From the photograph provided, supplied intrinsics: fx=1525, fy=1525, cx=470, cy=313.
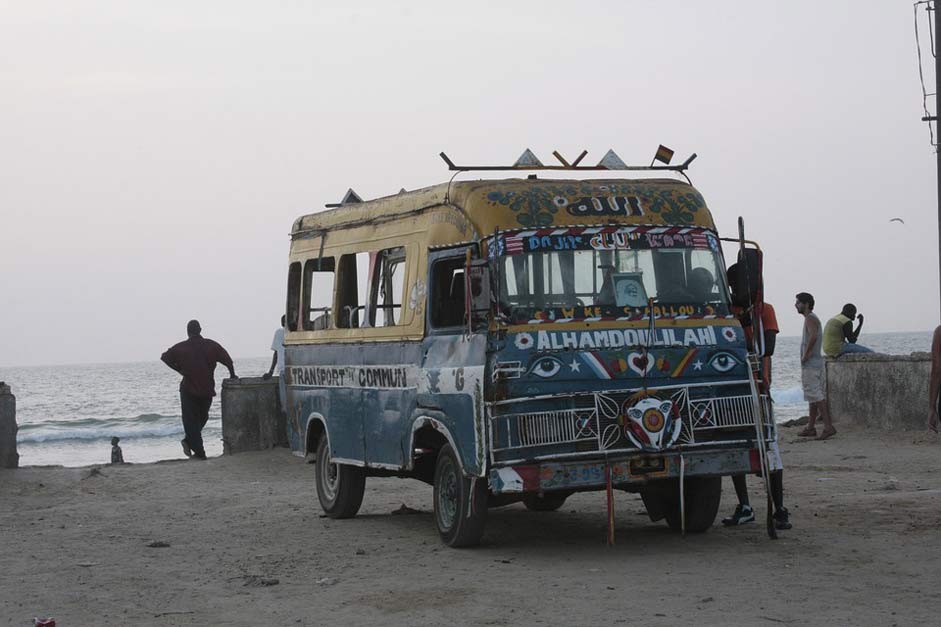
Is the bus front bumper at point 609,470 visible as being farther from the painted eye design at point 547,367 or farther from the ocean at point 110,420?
the ocean at point 110,420

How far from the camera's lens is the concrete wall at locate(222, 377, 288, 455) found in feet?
67.6

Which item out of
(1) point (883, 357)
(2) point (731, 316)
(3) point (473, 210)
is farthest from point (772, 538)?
(1) point (883, 357)

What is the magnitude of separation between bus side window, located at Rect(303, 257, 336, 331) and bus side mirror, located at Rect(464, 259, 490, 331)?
3416 mm

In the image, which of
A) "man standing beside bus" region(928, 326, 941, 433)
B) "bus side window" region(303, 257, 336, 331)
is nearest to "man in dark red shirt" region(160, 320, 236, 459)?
"bus side window" region(303, 257, 336, 331)

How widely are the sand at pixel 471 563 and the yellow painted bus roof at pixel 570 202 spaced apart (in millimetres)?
2369

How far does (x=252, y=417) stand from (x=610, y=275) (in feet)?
35.2

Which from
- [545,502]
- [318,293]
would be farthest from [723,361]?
[318,293]

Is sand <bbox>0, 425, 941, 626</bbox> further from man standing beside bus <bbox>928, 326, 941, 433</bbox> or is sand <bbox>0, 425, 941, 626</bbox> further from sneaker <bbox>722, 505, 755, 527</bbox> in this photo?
man standing beside bus <bbox>928, 326, 941, 433</bbox>

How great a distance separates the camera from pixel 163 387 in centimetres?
8769

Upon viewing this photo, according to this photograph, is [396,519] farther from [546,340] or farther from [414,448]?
[546,340]

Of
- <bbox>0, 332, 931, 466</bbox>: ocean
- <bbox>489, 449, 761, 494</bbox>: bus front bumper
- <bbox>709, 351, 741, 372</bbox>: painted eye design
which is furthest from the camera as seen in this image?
<bbox>0, 332, 931, 466</bbox>: ocean

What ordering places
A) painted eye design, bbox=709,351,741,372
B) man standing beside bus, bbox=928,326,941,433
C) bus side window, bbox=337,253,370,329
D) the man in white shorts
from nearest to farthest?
painted eye design, bbox=709,351,741,372
man standing beside bus, bbox=928,326,941,433
bus side window, bbox=337,253,370,329
the man in white shorts

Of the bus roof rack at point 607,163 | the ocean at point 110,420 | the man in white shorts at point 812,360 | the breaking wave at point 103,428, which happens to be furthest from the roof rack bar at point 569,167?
the breaking wave at point 103,428

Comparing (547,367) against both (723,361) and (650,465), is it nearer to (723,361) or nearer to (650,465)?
(650,465)
